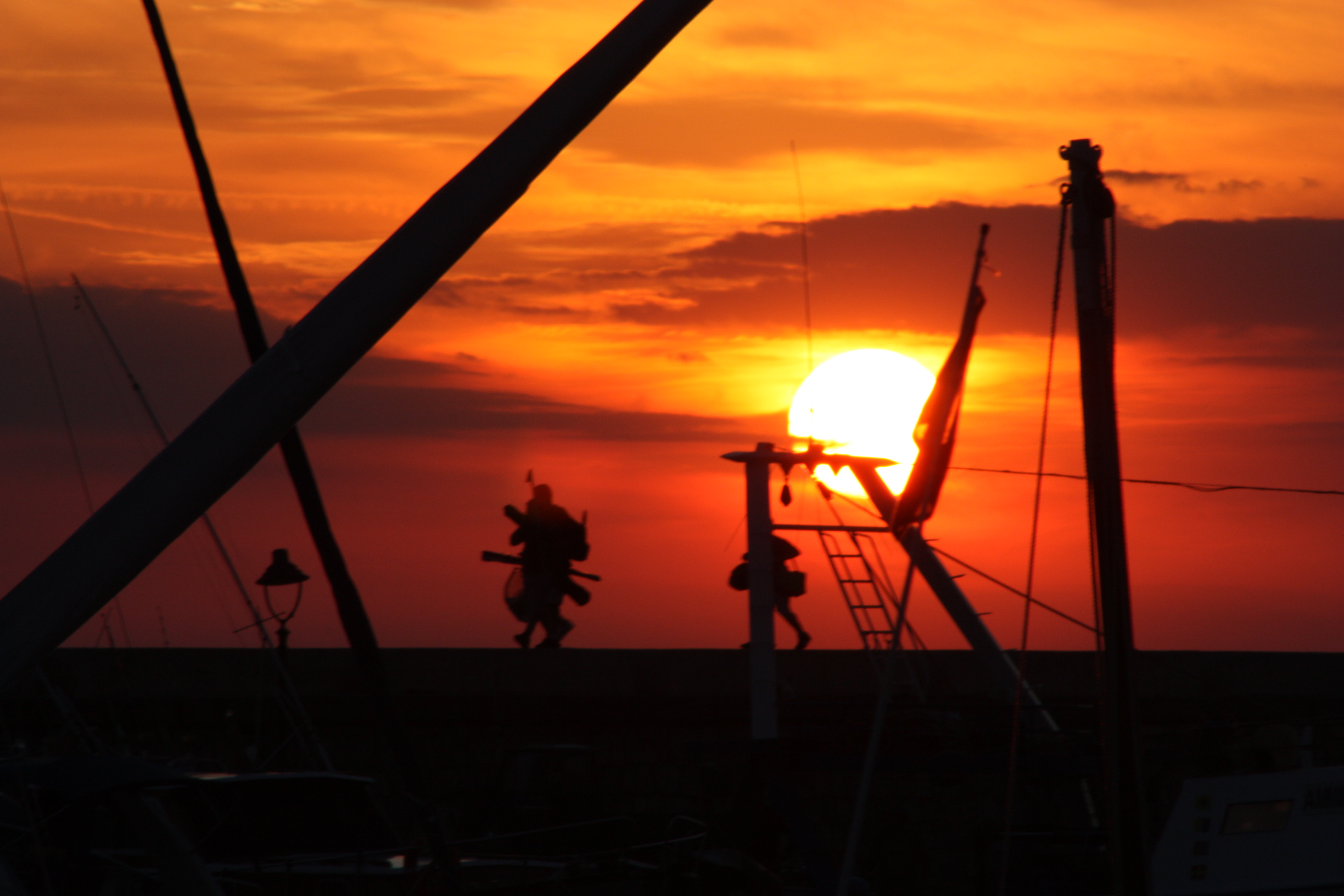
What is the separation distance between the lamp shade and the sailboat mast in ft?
30.8

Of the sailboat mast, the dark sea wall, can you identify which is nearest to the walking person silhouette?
the dark sea wall

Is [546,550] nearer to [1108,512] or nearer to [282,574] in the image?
[282,574]

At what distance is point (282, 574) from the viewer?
15492 millimetres

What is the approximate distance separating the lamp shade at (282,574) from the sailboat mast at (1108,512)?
30.8 feet

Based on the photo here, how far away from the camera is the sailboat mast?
28.5 ft

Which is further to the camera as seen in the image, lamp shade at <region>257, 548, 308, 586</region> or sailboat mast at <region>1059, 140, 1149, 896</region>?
lamp shade at <region>257, 548, 308, 586</region>

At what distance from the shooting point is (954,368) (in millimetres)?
10039

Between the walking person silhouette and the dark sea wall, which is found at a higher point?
→ the walking person silhouette

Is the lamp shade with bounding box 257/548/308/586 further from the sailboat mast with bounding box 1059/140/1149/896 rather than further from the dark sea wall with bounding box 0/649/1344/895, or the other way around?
the sailboat mast with bounding box 1059/140/1149/896

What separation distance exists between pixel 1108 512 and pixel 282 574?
380 inches

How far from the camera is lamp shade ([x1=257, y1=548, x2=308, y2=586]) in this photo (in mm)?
15438

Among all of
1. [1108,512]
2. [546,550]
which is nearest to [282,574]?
[546,550]

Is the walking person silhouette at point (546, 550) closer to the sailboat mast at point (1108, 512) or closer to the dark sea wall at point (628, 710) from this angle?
the dark sea wall at point (628, 710)

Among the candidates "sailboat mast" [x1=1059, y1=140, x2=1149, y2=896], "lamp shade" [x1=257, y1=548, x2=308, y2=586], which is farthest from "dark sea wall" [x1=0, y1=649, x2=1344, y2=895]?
"sailboat mast" [x1=1059, y1=140, x2=1149, y2=896]
